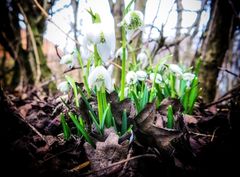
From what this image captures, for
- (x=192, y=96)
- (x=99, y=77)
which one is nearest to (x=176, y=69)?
(x=192, y=96)

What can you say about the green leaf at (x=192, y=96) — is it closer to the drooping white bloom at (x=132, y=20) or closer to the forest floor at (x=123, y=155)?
the forest floor at (x=123, y=155)

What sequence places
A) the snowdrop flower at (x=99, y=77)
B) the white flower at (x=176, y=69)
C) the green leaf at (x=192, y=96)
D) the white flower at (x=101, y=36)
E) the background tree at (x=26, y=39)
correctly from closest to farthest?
1. the white flower at (x=101, y=36)
2. the snowdrop flower at (x=99, y=77)
3. the white flower at (x=176, y=69)
4. the green leaf at (x=192, y=96)
5. the background tree at (x=26, y=39)

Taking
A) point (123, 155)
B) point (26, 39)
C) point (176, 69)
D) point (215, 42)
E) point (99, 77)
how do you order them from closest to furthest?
1. point (123, 155)
2. point (99, 77)
3. point (176, 69)
4. point (215, 42)
5. point (26, 39)

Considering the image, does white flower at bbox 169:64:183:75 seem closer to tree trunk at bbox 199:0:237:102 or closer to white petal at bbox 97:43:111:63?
white petal at bbox 97:43:111:63

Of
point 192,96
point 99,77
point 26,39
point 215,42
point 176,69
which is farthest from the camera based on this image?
point 26,39

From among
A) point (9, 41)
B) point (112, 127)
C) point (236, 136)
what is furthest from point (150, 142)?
point (9, 41)

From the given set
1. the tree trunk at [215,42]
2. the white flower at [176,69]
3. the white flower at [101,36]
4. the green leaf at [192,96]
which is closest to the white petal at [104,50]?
the white flower at [101,36]

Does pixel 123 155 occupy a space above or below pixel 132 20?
below

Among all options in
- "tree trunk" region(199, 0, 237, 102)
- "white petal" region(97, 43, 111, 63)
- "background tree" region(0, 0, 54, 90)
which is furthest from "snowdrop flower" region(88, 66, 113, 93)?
"background tree" region(0, 0, 54, 90)

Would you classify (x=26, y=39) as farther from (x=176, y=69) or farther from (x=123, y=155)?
(x=123, y=155)
